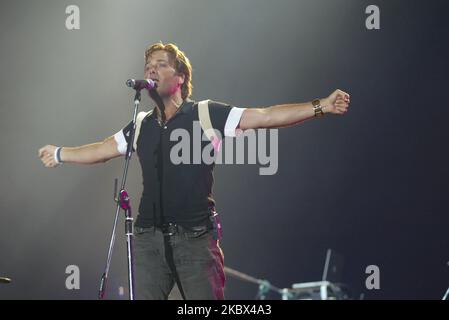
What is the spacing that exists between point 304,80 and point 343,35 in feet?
2.32

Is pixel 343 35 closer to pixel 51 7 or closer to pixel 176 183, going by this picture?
pixel 51 7

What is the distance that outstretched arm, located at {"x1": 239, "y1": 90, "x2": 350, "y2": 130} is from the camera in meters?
3.64

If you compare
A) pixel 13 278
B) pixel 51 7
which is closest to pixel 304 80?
pixel 51 7

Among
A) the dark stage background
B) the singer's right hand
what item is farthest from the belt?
the dark stage background

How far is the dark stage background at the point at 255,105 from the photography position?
727cm

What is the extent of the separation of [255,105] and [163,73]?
3.77 m

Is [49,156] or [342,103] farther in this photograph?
[49,156]

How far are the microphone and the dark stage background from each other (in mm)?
3449

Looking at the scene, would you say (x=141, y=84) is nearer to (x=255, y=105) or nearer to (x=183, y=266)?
(x=183, y=266)

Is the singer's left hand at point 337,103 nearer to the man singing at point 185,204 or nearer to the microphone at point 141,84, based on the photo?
the man singing at point 185,204

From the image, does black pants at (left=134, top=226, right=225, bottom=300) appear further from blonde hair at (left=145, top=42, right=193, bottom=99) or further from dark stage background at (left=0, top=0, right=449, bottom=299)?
dark stage background at (left=0, top=0, right=449, bottom=299)

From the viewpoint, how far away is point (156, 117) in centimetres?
402

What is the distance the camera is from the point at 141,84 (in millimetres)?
3855

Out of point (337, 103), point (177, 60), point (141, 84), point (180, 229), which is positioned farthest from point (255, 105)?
point (180, 229)
